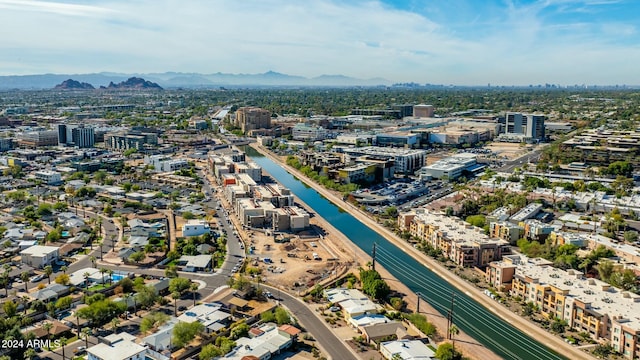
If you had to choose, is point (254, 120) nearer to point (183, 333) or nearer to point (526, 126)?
point (526, 126)

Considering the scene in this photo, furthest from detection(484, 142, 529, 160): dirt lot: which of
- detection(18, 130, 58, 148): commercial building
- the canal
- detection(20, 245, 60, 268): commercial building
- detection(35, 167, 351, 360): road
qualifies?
detection(18, 130, 58, 148): commercial building

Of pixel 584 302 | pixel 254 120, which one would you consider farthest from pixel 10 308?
pixel 254 120

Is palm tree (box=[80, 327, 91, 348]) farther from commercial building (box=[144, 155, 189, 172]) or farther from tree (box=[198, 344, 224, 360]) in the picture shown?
commercial building (box=[144, 155, 189, 172])

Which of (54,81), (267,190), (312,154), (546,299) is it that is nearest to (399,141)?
(312,154)

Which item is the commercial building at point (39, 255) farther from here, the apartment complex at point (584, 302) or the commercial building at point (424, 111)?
the commercial building at point (424, 111)

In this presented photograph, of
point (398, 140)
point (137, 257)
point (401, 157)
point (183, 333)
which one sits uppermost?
point (398, 140)

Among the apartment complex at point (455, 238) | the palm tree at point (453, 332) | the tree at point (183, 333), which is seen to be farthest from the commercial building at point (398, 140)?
the tree at point (183, 333)
